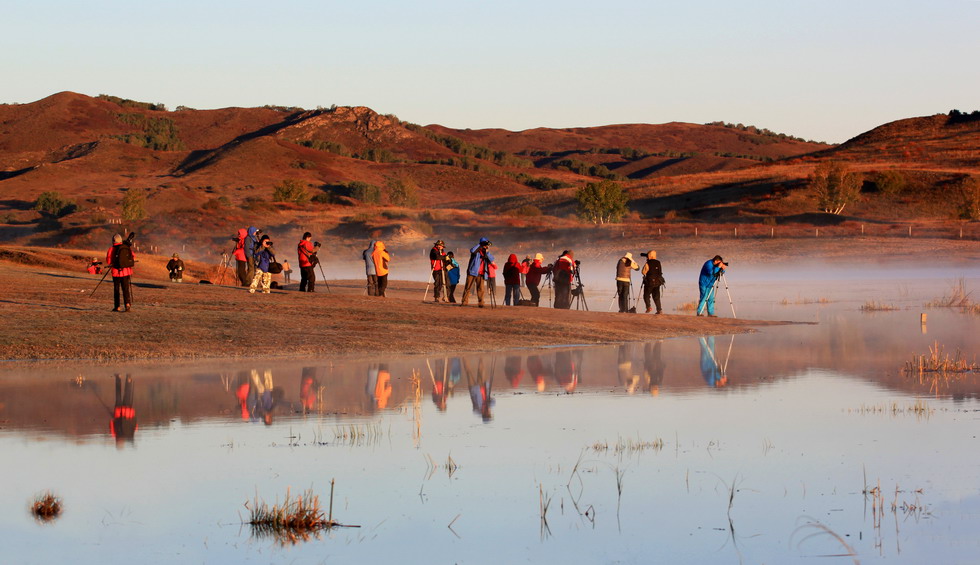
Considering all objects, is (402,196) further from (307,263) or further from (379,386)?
(379,386)

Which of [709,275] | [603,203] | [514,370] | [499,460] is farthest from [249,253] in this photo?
[603,203]

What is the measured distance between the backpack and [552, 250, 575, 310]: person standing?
12110mm

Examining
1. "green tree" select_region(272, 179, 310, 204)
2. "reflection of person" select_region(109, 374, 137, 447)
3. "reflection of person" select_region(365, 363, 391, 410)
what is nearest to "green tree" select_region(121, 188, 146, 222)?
"green tree" select_region(272, 179, 310, 204)

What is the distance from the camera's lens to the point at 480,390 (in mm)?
16625

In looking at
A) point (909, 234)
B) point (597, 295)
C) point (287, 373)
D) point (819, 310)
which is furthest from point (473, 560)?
point (909, 234)

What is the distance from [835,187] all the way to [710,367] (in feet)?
219

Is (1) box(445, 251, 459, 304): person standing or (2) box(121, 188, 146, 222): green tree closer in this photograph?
(1) box(445, 251, 459, 304): person standing

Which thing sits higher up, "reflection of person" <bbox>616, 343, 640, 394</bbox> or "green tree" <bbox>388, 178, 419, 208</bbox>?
"green tree" <bbox>388, 178, 419, 208</bbox>

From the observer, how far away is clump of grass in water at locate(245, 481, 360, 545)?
8391mm

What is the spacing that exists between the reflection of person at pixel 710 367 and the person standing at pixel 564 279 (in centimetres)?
725

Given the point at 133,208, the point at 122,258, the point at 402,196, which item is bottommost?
the point at 122,258

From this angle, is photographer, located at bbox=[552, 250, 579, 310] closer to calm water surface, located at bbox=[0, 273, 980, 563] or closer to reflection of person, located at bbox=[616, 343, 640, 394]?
reflection of person, located at bbox=[616, 343, 640, 394]

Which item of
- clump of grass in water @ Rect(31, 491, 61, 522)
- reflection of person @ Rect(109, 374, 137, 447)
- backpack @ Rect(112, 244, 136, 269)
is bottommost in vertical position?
clump of grass in water @ Rect(31, 491, 61, 522)

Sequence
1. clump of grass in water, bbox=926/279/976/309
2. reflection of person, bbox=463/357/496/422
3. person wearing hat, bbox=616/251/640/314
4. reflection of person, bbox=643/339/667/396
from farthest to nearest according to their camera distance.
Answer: clump of grass in water, bbox=926/279/976/309 < person wearing hat, bbox=616/251/640/314 < reflection of person, bbox=643/339/667/396 < reflection of person, bbox=463/357/496/422
